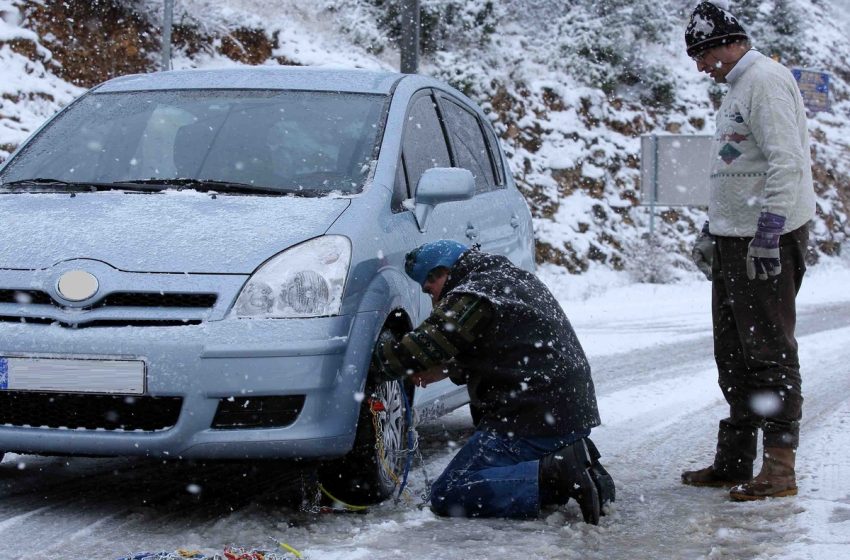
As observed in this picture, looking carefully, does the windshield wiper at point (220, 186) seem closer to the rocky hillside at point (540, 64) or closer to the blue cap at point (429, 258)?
the blue cap at point (429, 258)

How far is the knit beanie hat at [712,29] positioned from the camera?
4426 mm

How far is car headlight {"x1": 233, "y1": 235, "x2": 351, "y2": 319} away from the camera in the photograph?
3592 millimetres

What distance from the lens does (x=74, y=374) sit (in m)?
3.49

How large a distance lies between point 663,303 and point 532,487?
38.1 feet

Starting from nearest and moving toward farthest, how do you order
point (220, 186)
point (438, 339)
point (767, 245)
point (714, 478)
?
1. point (438, 339)
2. point (767, 245)
3. point (220, 186)
4. point (714, 478)

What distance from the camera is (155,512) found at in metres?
3.95

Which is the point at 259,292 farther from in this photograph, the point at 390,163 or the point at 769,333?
the point at 769,333

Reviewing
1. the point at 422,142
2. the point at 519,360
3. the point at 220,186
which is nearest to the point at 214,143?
the point at 220,186

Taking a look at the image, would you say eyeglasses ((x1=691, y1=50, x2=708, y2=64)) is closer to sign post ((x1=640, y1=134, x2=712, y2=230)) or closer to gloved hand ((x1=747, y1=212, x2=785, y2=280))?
gloved hand ((x1=747, y1=212, x2=785, y2=280))

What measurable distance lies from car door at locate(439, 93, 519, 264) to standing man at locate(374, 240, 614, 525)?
1.06 m

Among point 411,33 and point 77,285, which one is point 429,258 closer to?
point 77,285

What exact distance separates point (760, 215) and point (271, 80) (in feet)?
7.12

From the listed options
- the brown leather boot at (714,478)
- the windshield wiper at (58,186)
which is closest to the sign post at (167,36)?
the windshield wiper at (58,186)

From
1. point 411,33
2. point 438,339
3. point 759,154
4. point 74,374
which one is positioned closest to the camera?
point 74,374
